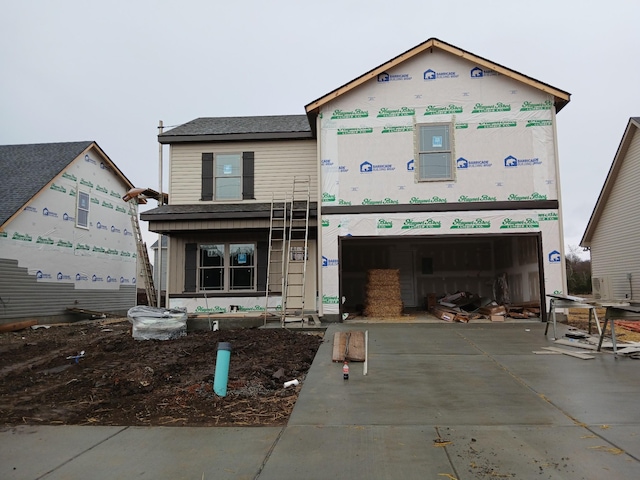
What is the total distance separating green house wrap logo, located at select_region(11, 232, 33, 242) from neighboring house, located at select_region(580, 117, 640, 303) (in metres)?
23.4

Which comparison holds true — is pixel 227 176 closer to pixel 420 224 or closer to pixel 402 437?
pixel 420 224

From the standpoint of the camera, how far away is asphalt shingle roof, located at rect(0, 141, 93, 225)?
16.0 meters

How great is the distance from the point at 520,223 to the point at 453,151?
260 centimetres

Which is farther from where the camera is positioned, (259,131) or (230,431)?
(259,131)

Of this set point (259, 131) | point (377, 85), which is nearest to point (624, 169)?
point (377, 85)

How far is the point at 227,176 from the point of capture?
15.1m

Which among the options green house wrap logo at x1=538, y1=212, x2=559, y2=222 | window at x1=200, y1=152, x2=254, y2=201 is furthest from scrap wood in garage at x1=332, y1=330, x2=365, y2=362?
window at x1=200, y1=152, x2=254, y2=201

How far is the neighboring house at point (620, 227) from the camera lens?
19797 mm

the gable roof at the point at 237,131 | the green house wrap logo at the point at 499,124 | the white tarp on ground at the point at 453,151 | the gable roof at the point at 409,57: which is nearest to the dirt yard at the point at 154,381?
the white tarp on ground at the point at 453,151

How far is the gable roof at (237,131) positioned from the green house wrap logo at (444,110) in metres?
3.85

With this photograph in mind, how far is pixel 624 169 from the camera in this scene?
20594 mm

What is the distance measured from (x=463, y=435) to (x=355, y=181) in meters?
9.07

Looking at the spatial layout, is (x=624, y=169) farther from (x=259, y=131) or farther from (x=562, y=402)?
(x=562, y=402)

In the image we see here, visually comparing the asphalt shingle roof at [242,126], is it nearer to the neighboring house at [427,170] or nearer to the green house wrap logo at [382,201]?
the neighboring house at [427,170]
